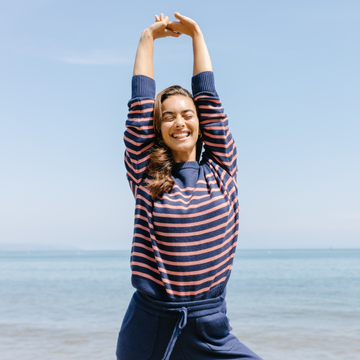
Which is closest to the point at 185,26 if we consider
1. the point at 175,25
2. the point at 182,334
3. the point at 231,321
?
the point at 175,25

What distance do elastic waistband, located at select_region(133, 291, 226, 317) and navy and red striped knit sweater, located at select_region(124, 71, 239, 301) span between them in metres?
0.03

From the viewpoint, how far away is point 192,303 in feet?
6.14

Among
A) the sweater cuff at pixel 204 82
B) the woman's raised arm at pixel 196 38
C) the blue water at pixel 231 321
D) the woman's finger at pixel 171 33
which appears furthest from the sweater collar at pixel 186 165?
the blue water at pixel 231 321

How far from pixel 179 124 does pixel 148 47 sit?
46 cm

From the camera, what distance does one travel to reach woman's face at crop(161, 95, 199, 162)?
6.92 ft

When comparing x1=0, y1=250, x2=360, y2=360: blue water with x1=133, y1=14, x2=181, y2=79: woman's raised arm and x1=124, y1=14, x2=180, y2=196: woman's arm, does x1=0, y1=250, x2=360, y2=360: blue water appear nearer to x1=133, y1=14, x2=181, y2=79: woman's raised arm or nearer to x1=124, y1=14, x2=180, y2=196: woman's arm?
x1=124, y1=14, x2=180, y2=196: woman's arm

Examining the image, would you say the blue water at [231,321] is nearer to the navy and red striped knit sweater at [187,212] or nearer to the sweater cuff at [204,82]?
the navy and red striped knit sweater at [187,212]

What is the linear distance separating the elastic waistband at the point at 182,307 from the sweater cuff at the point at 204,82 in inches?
38.3

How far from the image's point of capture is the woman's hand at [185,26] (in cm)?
230

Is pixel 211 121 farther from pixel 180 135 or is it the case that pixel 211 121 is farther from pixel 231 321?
pixel 231 321

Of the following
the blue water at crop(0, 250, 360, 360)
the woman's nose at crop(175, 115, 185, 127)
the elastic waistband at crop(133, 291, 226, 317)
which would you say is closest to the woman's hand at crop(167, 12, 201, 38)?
the woman's nose at crop(175, 115, 185, 127)
